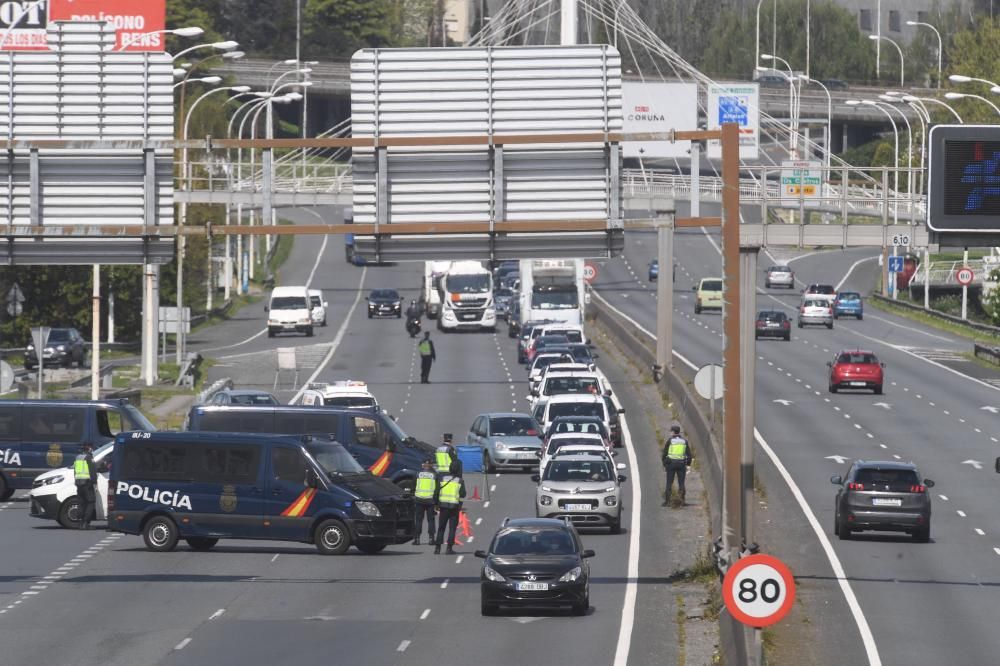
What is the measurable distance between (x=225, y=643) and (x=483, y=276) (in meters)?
61.4

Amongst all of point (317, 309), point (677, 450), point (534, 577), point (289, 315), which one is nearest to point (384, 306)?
point (317, 309)

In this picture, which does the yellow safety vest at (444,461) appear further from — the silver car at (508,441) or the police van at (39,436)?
the silver car at (508,441)

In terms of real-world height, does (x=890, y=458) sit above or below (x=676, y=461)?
below

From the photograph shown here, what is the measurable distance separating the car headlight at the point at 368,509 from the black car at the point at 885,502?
834 centimetres

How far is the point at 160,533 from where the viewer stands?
103ft

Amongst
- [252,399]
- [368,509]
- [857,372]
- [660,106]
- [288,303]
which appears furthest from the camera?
[660,106]

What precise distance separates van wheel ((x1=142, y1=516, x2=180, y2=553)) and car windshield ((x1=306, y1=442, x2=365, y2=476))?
2651mm

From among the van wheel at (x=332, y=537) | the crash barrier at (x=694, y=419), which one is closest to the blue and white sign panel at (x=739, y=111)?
the crash barrier at (x=694, y=419)

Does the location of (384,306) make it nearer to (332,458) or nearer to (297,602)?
(332,458)

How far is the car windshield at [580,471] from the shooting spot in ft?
114

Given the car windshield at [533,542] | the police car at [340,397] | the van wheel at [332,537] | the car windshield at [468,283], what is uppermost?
the car windshield at [468,283]

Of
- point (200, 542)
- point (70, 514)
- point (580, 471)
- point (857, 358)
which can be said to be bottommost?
point (200, 542)

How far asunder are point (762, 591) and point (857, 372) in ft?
146

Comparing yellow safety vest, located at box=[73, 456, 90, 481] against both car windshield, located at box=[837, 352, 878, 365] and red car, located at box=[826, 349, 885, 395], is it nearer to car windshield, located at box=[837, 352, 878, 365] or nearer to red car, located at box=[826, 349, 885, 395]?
red car, located at box=[826, 349, 885, 395]
